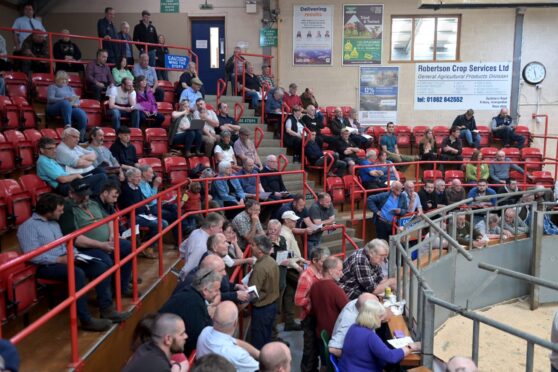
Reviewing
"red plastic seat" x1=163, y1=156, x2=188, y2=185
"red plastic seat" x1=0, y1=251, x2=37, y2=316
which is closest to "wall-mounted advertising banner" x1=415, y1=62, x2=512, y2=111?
"red plastic seat" x1=163, y1=156, x2=188, y2=185

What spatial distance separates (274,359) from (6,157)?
17.0ft

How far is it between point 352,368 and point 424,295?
80 cm

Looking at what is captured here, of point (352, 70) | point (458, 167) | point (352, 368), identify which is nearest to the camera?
point (352, 368)

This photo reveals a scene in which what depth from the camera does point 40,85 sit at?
9242 mm

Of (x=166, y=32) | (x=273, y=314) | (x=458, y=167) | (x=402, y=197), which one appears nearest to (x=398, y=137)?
(x=458, y=167)

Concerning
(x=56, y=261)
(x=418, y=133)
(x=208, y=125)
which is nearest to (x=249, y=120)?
(x=208, y=125)

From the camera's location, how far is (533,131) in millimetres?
14930

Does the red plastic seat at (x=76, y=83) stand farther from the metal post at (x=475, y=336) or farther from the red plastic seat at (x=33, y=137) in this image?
the metal post at (x=475, y=336)

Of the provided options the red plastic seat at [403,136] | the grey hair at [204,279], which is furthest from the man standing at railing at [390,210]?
the grey hair at [204,279]

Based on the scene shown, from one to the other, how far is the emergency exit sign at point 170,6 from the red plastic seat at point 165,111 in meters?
4.97

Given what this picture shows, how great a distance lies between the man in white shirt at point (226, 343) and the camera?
3531 mm

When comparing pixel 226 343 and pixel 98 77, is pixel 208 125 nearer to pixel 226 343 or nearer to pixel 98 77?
pixel 98 77

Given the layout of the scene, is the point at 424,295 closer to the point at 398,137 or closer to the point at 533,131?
the point at 398,137

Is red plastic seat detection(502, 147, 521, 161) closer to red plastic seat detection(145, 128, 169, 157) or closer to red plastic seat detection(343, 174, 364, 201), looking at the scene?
red plastic seat detection(343, 174, 364, 201)
